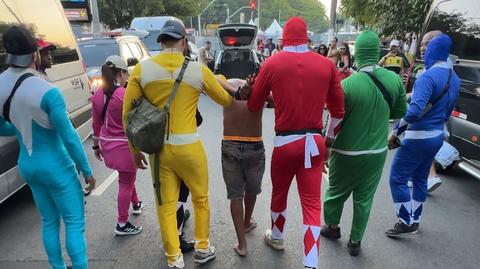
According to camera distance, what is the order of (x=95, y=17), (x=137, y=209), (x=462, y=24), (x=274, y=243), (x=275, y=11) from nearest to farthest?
(x=274, y=243) → (x=137, y=209) → (x=462, y=24) → (x=95, y=17) → (x=275, y=11)

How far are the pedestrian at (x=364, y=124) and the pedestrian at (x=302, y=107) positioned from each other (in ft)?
0.74

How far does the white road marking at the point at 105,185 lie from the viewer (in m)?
4.71

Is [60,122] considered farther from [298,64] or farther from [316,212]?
[316,212]

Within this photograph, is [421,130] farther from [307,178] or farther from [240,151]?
[240,151]

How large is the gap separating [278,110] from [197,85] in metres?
0.60

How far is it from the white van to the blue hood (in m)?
3.85

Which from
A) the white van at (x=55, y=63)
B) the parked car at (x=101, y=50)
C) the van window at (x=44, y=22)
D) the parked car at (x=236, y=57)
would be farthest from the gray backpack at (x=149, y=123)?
the parked car at (x=236, y=57)

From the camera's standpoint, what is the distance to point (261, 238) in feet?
11.7

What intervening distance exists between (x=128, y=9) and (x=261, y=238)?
24.6 meters

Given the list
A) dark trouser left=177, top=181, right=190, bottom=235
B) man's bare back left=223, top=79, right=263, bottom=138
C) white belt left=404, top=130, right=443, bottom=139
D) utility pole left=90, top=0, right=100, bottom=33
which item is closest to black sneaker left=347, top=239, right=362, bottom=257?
white belt left=404, top=130, right=443, bottom=139

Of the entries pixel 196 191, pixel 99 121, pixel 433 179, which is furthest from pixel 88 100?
pixel 433 179

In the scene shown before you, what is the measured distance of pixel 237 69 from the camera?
504 inches

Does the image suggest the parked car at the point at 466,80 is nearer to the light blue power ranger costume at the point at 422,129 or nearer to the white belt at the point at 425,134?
the light blue power ranger costume at the point at 422,129

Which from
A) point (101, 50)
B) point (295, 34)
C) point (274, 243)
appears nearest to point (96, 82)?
point (101, 50)
